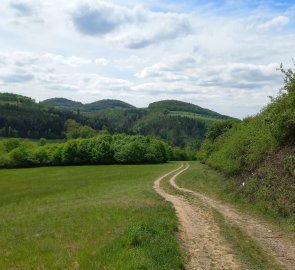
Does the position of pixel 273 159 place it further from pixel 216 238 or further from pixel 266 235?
pixel 216 238

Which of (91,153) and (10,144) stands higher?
(10,144)

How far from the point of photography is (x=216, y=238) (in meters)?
15.9

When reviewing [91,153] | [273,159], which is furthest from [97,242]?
[91,153]

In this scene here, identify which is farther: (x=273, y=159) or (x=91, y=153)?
(x=91, y=153)

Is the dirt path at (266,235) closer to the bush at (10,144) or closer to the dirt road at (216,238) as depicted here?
the dirt road at (216,238)

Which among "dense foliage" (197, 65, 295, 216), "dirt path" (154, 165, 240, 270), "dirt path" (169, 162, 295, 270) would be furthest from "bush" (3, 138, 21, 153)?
"dirt path" (154, 165, 240, 270)

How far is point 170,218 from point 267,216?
5.34 m

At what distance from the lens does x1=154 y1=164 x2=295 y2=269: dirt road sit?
1274 centimetres

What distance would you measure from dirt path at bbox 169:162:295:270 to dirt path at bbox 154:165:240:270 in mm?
1231

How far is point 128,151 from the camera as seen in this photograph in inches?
4653

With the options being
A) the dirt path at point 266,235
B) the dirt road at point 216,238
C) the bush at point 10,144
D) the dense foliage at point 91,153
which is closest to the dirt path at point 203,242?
the dirt road at point 216,238

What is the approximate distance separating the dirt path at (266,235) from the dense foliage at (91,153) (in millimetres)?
95075

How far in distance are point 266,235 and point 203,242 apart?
319 centimetres

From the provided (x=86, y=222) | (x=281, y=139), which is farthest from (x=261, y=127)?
(x=86, y=222)
